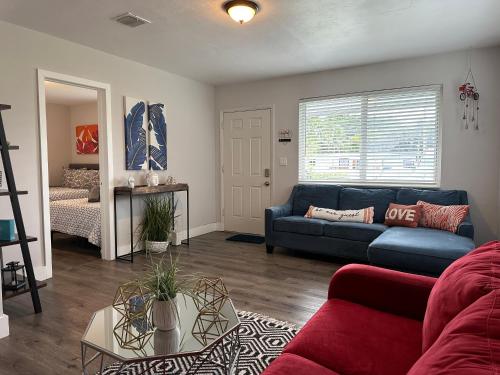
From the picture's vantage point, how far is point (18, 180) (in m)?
3.32

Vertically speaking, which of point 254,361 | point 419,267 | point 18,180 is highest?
point 18,180

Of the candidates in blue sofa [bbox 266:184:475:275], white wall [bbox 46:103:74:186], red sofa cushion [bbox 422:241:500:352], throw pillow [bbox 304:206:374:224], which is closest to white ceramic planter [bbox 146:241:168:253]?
blue sofa [bbox 266:184:475:275]

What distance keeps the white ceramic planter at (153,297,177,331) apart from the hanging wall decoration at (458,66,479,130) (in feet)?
13.1

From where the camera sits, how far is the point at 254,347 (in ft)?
7.38

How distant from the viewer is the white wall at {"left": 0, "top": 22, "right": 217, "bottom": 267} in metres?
3.29

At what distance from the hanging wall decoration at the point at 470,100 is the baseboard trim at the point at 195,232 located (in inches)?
154

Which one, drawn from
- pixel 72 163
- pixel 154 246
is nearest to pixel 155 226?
pixel 154 246

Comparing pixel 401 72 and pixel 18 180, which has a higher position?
pixel 401 72

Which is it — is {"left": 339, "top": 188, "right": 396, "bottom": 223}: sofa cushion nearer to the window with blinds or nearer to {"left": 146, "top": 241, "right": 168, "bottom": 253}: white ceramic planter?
the window with blinds

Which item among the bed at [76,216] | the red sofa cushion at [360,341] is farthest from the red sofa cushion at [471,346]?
the bed at [76,216]

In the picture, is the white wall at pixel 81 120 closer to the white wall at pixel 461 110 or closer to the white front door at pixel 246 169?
the white front door at pixel 246 169

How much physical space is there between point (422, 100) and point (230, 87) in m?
2.88

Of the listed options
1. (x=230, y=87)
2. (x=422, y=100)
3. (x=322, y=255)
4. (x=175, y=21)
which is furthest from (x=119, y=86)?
(x=422, y=100)

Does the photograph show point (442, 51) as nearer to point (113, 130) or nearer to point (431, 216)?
point (431, 216)
